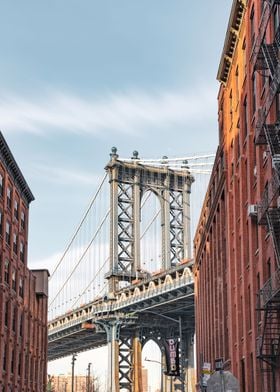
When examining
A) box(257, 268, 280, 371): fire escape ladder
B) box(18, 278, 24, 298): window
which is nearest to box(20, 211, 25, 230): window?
box(18, 278, 24, 298): window

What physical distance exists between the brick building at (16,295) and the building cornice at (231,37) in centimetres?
Answer: 1952

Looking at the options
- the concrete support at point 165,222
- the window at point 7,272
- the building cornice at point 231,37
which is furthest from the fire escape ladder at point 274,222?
the concrete support at point 165,222

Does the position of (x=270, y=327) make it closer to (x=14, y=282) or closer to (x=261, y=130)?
(x=261, y=130)

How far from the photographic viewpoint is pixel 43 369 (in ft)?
279

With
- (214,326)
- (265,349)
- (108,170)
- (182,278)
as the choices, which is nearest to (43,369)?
(182,278)

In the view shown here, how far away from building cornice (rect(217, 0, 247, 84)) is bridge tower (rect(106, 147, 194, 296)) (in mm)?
66046

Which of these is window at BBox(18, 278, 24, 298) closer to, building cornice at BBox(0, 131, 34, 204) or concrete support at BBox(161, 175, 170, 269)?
building cornice at BBox(0, 131, 34, 204)

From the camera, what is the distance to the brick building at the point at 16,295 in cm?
6450

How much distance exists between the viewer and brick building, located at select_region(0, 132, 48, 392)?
64.5 meters

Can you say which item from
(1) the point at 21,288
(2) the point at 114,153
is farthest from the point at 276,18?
(2) the point at 114,153

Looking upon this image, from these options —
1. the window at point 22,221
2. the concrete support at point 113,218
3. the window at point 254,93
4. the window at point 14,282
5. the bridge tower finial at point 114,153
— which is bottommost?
the window at point 14,282

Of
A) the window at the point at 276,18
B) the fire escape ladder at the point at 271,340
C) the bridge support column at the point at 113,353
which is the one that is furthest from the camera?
the bridge support column at the point at 113,353

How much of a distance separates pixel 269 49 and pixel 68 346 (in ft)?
393

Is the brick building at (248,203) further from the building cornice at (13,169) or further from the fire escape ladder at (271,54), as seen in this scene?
the building cornice at (13,169)
